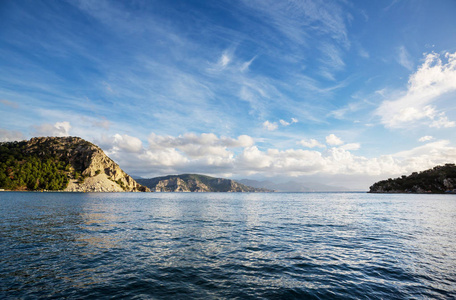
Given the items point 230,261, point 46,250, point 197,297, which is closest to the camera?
point 197,297

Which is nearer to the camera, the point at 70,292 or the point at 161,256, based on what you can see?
the point at 70,292

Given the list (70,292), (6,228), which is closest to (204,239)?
(70,292)

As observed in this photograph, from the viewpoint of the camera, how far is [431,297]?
13281mm

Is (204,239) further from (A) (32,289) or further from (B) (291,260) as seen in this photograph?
(A) (32,289)

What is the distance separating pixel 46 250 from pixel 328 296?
26922 mm

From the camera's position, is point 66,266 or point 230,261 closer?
point 66,266

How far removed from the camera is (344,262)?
20.0 m

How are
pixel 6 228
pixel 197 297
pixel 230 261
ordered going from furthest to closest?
1. pixel 6 228
2. pixel 230 261
3. pixel 197 297

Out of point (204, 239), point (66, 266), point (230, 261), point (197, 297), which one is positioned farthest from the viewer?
point (204, 239)

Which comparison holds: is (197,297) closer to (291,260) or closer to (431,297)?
(291,260)

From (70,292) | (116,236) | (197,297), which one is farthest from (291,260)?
(116,236)

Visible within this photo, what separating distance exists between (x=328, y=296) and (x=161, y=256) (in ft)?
49.2

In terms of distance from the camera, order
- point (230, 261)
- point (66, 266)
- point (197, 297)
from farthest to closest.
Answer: point (230, 261) < point (66, 266) < point (197, 297)

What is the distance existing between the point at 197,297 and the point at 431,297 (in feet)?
49.2
